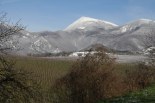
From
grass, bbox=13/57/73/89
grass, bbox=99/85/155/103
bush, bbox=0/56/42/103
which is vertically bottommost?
grass, bbox=13/57/73/89

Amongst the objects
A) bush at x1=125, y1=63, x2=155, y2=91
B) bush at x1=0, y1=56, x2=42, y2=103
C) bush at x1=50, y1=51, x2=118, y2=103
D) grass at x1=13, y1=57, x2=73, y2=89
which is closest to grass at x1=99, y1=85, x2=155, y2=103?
bush at x1=0, y1=56, x2=42, y2=103

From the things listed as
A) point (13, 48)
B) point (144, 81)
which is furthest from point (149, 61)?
point (13, 48)

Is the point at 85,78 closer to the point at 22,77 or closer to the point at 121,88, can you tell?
the point at 121,88

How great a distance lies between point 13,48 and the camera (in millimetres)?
25266

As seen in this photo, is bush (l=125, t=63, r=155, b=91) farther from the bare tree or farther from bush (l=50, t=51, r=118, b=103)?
the bare tree

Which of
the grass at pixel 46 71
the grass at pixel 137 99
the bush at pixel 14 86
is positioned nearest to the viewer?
the grass at pixel 137 99

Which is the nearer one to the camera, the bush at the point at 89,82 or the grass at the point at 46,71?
the bush at the point at 89,82

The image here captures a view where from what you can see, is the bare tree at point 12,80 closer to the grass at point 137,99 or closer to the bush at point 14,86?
the bush at point 14,86

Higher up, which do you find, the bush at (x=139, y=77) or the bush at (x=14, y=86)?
the bush at (x=14, y=86)

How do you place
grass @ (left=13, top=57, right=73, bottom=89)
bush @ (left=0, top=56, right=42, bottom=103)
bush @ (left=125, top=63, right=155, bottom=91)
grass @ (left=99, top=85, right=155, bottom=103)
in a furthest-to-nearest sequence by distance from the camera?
grass @ (left=13, top=57, right=73, bottom=89)
bush @ (left=125, top=63, right=155, bottom=91)
bush @ (left=0, top=56, right=42, bottom=103)
grass @ (left=99, top=85, right=155, bottom=103)

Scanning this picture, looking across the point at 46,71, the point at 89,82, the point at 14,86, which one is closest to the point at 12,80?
the point at 14,86

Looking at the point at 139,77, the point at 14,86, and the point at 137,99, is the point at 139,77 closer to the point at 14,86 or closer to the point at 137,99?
the point at 137,99

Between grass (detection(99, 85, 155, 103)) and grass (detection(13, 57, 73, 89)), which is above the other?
grass (detection(99, 85, 155, 103))

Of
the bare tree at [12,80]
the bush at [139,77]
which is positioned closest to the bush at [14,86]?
the bare tree at [12,80]
